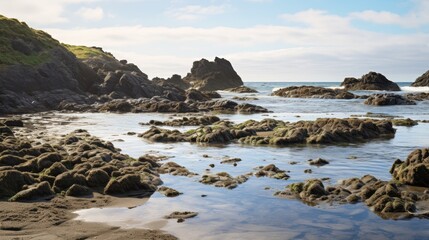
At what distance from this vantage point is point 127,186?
63.3 ft

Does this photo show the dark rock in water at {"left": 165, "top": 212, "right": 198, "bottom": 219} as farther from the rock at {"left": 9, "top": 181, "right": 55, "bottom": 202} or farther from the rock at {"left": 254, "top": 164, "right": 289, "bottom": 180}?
the rock at {"left": 254, "top": 164, "right": 289, "bottom": 180}

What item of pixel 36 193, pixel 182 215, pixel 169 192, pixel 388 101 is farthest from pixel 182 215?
pixel 388 101

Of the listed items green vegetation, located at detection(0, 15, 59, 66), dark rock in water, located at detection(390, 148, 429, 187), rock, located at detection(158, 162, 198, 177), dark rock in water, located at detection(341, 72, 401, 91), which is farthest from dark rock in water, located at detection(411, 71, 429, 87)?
rock, located at detection(158, 162, 198, 177)

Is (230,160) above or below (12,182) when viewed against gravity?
below

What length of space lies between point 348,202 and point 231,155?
41.7 feet

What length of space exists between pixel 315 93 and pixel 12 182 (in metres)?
112

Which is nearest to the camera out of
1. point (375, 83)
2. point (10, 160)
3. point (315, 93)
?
point (10, 160)

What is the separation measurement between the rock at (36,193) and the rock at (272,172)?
1017cm

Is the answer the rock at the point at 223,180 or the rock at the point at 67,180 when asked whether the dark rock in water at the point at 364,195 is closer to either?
the rock at the point at 223,180

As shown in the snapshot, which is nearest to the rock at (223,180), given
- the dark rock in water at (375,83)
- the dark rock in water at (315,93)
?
the dark rock in water at (315,93)

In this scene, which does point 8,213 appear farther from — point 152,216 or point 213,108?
point 213,108

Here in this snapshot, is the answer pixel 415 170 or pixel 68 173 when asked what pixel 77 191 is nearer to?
pixel 68 173

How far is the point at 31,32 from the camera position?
3996 inches

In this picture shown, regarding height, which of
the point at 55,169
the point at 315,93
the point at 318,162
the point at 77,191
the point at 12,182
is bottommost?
the point at 77,191
